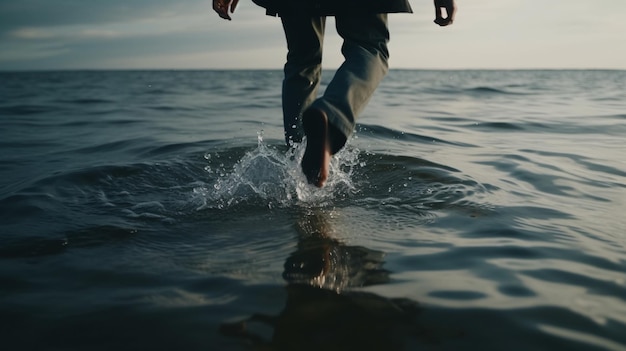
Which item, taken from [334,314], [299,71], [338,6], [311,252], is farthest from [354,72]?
[334,314]

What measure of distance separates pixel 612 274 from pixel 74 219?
8.07 ft

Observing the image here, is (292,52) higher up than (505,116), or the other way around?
(292,52)

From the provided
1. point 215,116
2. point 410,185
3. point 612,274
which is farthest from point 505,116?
point 612,274

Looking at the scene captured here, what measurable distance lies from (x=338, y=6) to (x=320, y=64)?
0.52 meters

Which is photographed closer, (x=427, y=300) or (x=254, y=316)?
(x=254, y=316)

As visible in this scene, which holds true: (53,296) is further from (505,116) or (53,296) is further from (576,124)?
(505,116)

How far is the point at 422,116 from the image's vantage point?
849 cm

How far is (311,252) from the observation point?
2.07 m

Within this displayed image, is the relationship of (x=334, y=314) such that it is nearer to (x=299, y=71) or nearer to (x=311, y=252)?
(x=311, y=252)

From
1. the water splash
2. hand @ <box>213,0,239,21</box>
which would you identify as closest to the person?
hand @ <box>213,0,239,21</box>

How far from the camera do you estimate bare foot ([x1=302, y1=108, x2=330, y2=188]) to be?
6.83ft

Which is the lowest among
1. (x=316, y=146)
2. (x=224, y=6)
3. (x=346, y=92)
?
(x=316, y=146)

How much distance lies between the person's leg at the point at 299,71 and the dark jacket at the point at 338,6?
93 mm

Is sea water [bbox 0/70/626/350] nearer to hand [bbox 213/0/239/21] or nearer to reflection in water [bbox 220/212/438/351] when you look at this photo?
reflection in water [bbox 220/212/438/351]
